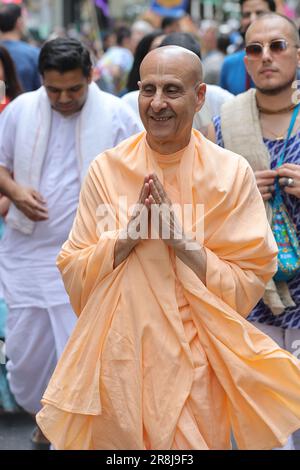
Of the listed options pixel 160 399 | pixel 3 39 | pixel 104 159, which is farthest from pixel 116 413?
pixel 3 39

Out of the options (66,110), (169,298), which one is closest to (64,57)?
(66,110)

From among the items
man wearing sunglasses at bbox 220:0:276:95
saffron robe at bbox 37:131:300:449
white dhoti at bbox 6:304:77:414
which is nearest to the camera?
saffron robe at bbox 37:131:300:449

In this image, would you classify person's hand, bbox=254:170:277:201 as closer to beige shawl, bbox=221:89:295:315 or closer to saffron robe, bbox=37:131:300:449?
beige shawl, bbox=221:89:295:315

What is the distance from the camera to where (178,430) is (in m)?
3.71

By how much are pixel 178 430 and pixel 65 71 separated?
90.3 inches

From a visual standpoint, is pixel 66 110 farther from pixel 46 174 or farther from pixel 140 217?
pixel 140 217

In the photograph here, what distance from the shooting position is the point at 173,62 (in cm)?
371

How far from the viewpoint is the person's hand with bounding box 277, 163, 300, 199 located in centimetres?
467

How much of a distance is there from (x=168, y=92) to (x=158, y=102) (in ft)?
0.22

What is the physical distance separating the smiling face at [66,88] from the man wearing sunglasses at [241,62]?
73.3 inches

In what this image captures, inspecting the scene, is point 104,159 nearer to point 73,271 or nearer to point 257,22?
point 73,271

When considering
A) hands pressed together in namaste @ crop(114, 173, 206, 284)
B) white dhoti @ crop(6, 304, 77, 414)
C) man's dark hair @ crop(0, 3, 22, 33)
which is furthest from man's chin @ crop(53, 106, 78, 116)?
man's dark hair @ crop(0, 3, 22, 33)

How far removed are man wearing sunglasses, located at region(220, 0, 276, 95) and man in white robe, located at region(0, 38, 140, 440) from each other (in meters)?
1.67

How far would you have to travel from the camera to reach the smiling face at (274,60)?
189 inches
